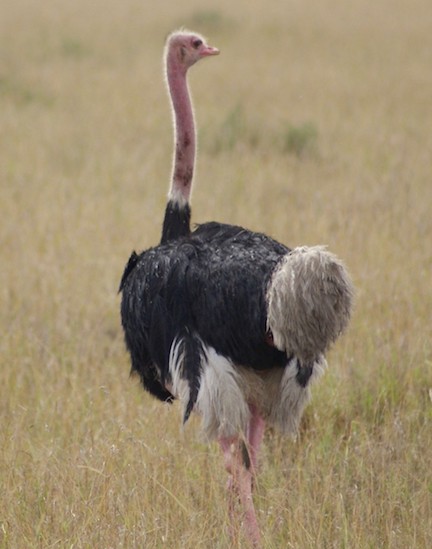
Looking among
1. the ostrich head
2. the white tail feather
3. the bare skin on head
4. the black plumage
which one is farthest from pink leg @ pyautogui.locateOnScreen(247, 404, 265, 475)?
the ostrich head

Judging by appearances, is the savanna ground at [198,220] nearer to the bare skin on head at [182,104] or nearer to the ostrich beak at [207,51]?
the bare skin on head at [182,104]

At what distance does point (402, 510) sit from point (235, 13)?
49.4 ft

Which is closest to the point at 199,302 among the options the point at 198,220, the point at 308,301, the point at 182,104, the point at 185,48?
the point at 308,301

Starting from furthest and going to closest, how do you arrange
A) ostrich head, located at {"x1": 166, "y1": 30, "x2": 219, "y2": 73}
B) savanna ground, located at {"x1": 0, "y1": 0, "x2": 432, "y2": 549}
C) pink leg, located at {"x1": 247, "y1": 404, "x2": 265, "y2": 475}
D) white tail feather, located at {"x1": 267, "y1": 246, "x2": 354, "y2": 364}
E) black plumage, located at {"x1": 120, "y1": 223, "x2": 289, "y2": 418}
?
ostrich head, located at {"x1": 166, "y1": 30, "x2": 219, "y2": 73}, pink leg, located at {"x1": 247, "y1": 404, "x2": 265, "y2": 475}, savanna ground, located at {"x1": 0, "y1": 0, "x2": 432, "y2": 549}, black plumage, located at {"x1": 120, "y1": 223, "x2": 289, "y2": 418}, white tail feather, located at {"x1": 267, "y1": 246, "x2": 354, "y2": 364}

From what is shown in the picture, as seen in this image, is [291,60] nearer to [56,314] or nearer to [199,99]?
[199,99]

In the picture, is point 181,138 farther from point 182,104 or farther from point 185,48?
point 185,48

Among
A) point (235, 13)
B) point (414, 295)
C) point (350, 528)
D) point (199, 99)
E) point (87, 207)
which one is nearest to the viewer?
point (350, 528)

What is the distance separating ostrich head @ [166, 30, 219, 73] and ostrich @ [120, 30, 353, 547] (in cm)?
86

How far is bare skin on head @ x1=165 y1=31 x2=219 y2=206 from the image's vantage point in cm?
414

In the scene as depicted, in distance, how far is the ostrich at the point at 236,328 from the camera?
121 inches

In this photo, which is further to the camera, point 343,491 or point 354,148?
point 354,148

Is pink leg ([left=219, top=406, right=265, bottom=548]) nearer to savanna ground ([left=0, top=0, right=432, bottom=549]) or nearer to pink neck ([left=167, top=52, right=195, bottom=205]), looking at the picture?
savanna ground ([left=0, top=0, right=432, bottom=549])

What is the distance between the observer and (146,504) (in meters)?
3.56

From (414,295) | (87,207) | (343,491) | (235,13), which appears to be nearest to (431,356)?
(414,295)
